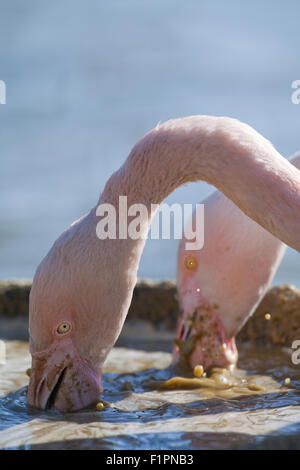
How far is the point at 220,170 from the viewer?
148 inches

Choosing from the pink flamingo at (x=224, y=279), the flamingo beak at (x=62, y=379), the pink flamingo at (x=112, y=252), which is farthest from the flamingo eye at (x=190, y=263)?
the flamingo beak at (x=62, y=379)

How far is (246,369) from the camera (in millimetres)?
4691

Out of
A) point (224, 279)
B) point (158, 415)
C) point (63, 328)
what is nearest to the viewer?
point (158, 415)

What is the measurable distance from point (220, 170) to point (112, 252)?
723 millimetres

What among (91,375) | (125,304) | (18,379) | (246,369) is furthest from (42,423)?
(246,369)

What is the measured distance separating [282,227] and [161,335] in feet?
8.69

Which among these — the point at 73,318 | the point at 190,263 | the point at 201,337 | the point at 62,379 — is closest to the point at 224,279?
the point at 190,263

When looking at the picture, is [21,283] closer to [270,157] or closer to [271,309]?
[271,309]

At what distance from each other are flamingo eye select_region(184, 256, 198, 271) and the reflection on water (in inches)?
26.8

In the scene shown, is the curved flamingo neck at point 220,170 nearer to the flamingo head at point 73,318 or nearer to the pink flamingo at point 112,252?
the pink flamingo at point 112,252

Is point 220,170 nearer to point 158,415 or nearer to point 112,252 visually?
point 112,252

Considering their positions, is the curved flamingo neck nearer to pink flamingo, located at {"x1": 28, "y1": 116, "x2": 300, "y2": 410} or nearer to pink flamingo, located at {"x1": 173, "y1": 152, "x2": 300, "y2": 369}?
pink flamingo, located at {"x1": 28, "y1": 116, "x2": 300, "y2": 410}

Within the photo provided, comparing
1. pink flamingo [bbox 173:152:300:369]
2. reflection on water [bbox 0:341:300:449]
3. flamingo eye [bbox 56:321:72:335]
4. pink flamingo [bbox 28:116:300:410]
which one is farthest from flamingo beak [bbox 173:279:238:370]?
flamingo eye [bbox 56:321:72:335]

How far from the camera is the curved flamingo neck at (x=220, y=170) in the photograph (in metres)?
3.55
